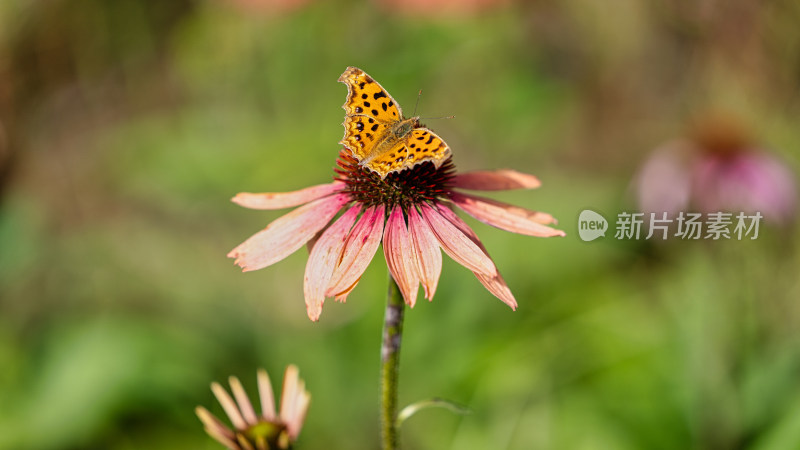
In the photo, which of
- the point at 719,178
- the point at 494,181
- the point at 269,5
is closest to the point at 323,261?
the point at 494,181

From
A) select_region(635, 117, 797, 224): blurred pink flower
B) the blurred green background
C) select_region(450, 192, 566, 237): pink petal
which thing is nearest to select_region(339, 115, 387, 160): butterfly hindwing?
select_region(450, 192, 566, 237): pink petal

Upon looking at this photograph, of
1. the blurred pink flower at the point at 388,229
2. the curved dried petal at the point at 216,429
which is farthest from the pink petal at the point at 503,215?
the curved dried petal at the point at 216,429

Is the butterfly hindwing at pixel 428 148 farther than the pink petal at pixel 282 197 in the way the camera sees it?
No

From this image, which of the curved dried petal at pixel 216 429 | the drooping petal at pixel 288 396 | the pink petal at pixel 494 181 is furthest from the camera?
the pink petal at pixel 494 181

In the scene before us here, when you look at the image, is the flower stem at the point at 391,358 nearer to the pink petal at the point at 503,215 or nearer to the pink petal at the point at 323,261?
the pink petal at the point at 323,261

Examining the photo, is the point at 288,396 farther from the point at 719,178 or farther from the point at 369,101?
the point at 719,178

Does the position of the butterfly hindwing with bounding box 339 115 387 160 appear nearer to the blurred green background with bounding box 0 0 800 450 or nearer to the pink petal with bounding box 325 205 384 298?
the pink petal with bounding box 325 205 384 298

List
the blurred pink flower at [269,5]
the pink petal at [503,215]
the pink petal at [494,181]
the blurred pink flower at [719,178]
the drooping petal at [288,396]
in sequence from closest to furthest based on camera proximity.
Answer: the drooping petal at [288,396] → the pink petal at [503,215] → the pink petal at [494,181] → the blurred pink flower at [719,178] → the blurred pink flower at [269,5]

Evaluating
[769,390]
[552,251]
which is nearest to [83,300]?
[552,251]

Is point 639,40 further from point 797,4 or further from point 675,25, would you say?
point 797,4
